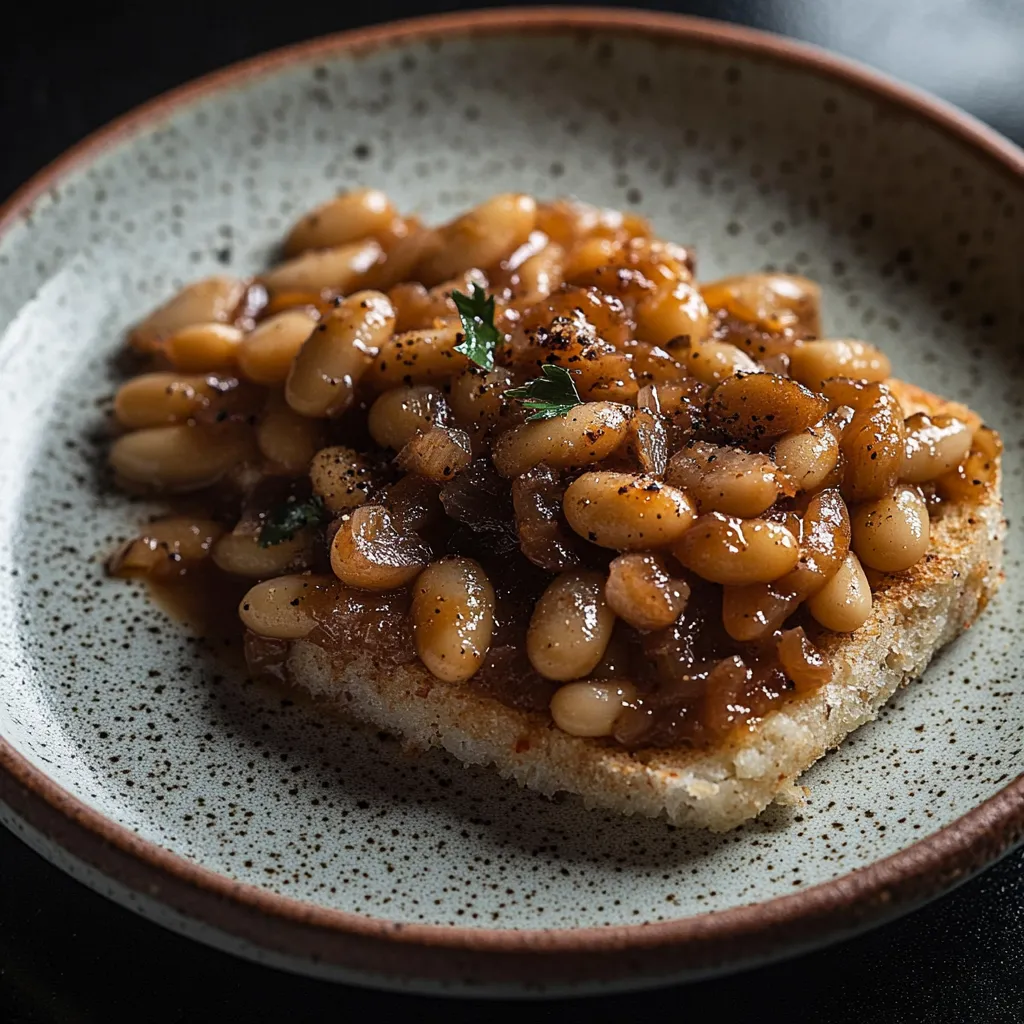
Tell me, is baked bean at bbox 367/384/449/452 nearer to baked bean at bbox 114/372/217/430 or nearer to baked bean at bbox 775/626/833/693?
baked bean at bbox 114/372/217/430

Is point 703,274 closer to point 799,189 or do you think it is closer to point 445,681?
point 799,189

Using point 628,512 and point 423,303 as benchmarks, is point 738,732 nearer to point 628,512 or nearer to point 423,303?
point 628,512

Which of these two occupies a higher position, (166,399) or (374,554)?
(374,554)

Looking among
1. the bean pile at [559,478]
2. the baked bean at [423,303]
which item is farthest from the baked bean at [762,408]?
the baked bean at [423,303]

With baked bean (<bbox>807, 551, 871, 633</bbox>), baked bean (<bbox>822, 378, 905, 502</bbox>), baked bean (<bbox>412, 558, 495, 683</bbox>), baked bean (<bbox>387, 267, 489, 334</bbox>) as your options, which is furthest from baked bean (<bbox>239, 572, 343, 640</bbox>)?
baked bean (<bbox>822, 378, 905, 502</bbox>)

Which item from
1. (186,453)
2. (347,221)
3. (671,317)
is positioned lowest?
(186,453)

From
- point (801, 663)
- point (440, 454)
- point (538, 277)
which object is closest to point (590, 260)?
point (538, 277)
